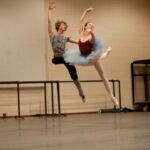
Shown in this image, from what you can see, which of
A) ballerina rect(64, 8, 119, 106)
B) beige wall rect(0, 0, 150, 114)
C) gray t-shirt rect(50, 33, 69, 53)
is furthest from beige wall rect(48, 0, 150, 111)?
ballerina rect(64, 8, 119, 106)

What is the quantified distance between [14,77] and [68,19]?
6.72 ft

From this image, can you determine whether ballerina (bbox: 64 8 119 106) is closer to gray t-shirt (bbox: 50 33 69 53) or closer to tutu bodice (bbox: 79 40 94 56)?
tutu bodice (bbox: 79 40 94 56)

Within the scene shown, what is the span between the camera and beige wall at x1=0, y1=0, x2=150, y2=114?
9.25 metres

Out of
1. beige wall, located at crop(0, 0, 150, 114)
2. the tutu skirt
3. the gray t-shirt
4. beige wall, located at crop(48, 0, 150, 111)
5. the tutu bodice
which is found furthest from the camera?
beige wall, located at crop(48, 0, 150, 111)

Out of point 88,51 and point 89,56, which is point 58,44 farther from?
point 89,56

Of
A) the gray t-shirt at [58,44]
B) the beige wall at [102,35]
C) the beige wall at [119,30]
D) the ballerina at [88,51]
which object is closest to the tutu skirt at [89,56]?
the ballerina at [88,51]

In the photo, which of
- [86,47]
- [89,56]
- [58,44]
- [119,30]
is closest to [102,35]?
[119,30]

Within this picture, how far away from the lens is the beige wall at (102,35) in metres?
9.25

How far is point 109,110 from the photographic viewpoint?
31.4 feet

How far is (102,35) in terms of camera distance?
1019 cm

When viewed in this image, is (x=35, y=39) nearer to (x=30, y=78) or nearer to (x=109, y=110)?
(x=30, y=78)

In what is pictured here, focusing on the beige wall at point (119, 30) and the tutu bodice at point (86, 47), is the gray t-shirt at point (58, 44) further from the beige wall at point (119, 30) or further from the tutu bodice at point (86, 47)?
the beige wall at point (119, 30)

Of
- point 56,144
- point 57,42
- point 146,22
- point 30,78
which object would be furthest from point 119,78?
point 56,144

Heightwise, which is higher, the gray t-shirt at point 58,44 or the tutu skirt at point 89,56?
the gray t-shirt at point 58,44
